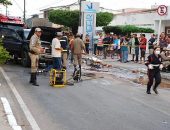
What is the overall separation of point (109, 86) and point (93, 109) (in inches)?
197

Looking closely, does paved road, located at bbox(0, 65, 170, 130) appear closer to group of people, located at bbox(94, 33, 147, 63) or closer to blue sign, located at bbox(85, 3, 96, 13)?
group of people, located at bbox(94, 33, 147, 63)

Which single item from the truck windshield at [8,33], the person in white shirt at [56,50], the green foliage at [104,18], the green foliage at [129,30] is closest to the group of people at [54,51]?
the person in white shirt at [56,50]

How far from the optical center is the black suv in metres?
19.5

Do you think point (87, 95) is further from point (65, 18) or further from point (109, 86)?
point (65, 18)

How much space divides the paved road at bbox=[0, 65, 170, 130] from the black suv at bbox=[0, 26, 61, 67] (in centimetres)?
348

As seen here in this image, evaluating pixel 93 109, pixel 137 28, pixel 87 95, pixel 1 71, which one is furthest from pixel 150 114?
pixel 137 28

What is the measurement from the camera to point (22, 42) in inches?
812

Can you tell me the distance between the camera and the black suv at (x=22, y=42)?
19.5 m

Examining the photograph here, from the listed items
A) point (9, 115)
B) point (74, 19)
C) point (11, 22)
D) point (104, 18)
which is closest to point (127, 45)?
point (11, 22)

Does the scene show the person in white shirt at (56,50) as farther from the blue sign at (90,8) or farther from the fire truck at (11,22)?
the fire truck at (11,22)

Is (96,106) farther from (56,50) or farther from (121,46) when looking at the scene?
(121,46)

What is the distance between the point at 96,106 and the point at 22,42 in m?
10.4

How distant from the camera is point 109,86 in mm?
15414

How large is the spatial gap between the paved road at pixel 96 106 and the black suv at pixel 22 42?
3.48m
